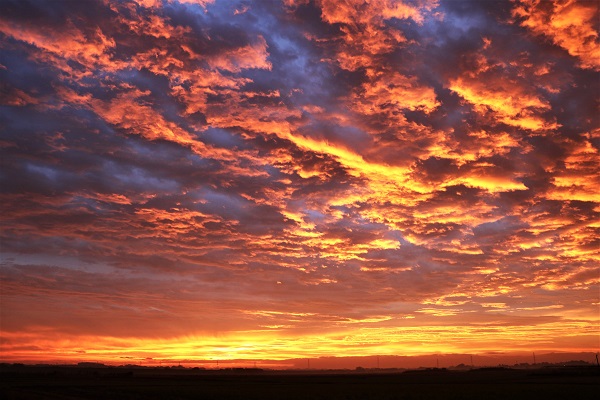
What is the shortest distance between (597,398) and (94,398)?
5247cm

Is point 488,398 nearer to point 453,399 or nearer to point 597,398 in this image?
point 453,399

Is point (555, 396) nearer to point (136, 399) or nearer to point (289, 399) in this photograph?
point (289, 399)

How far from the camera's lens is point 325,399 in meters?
54.2

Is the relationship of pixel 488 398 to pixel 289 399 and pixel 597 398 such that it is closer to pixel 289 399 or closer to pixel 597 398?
pixel 597 398

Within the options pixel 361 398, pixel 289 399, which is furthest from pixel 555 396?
pixel 289 399

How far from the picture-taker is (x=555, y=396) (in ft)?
175

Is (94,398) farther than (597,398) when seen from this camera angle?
Yes

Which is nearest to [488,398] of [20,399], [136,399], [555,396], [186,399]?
[555,396]

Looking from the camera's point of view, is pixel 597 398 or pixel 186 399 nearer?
pixel 597 398

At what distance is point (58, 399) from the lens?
53.5m

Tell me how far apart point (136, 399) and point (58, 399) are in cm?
811

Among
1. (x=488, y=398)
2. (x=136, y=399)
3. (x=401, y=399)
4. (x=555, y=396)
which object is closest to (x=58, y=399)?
(x=136, y=399)

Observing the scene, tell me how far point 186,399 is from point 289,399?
11195mm

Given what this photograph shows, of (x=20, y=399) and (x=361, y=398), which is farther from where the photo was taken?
(x=361, y=398)
